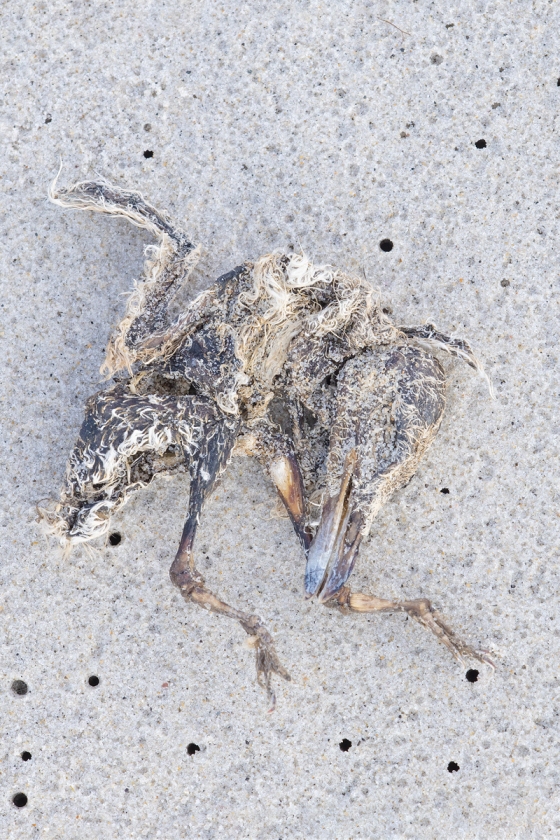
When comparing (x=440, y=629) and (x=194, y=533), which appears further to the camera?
(x=440, y=629)

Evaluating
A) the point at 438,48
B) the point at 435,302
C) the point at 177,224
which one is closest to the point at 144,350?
the point at 177,224

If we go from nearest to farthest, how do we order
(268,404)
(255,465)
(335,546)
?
(335,546), (268,404), (255,465)

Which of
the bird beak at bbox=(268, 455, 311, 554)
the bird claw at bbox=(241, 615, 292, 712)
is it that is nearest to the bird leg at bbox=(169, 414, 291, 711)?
the bird claw at bbox=(241, 615, 292, 712)

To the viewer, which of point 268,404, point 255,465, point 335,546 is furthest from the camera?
point 255,465

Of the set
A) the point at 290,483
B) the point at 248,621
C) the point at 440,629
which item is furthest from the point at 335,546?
the point at 440,629

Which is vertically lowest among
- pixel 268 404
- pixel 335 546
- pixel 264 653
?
pixel 264 653

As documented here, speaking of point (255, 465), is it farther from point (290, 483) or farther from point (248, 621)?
point (248, 621)

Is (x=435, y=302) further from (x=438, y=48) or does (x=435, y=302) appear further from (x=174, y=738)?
(x=174, y=738)

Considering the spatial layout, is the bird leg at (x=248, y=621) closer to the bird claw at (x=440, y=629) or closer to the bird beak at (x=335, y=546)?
the bird beak at (x=335, y=546)
